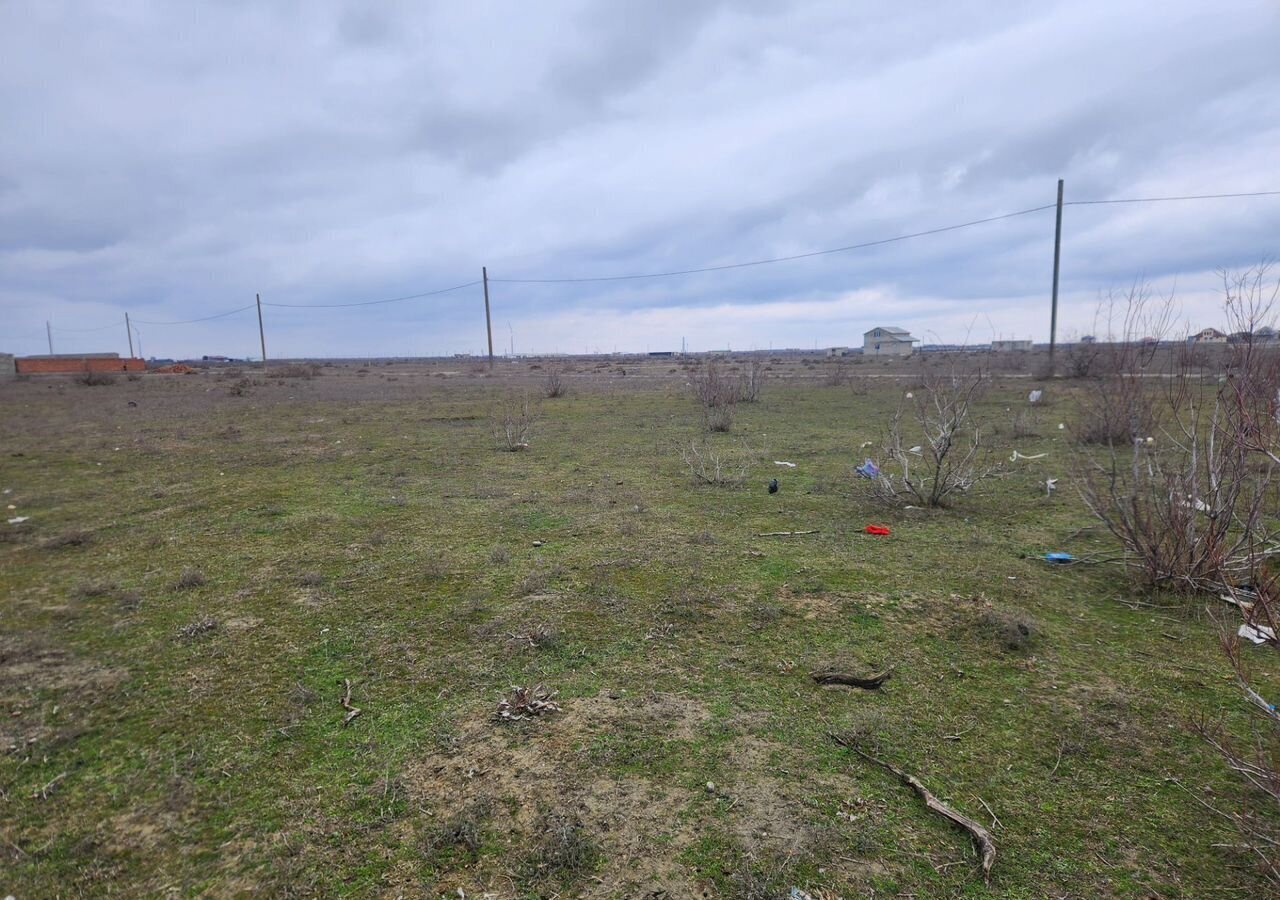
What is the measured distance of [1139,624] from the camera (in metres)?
4.09

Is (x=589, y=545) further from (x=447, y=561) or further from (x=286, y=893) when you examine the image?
(x=286, y=893)

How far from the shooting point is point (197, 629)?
160 inches

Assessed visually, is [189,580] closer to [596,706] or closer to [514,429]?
[596,706]

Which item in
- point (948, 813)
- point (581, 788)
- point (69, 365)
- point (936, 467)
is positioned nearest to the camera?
point (948, 813)

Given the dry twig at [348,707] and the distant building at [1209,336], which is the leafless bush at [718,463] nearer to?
the distant building at [1209,336]

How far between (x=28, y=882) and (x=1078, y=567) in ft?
20.3

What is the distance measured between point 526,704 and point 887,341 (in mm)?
87029

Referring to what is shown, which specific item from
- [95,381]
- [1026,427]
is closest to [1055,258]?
[1026,427]

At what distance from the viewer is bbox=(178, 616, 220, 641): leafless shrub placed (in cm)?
400

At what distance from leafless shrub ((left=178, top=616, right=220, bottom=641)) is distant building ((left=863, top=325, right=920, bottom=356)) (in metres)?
79.5

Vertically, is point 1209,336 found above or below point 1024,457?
above

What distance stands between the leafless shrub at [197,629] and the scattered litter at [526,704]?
7.03ft

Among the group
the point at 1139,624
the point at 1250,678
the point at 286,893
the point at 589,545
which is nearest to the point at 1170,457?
the point at 1139,624

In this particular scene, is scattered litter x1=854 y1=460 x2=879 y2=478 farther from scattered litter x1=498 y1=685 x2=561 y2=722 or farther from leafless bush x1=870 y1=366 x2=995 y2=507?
scattered litter x1=498 y1=685 x2=561 y2=722
